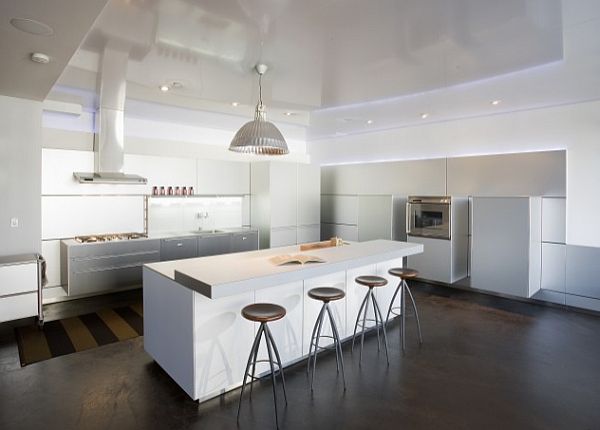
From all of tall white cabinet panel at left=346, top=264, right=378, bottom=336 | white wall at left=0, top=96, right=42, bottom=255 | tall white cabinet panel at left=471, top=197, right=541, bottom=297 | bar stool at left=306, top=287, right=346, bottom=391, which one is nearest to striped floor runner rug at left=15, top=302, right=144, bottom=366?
white wall at left=0, top=96, right=42, bottom=255

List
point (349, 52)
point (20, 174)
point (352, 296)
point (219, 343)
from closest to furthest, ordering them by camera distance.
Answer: point (219, 343) < point (349, 52) < point (352, 296) < point (20, 174)

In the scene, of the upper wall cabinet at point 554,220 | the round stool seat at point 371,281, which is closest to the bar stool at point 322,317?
the round stool seat at point 371,281

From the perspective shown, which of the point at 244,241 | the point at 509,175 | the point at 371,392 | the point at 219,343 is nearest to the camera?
the point at 219,343

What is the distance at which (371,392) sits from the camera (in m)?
2.72

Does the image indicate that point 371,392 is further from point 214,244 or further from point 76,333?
point 214,244

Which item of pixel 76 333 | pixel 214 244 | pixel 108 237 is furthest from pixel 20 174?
pixel 214 244

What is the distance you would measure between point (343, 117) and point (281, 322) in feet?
12.2

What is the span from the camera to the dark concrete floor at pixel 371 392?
237 cm

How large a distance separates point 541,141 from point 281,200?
415 cm

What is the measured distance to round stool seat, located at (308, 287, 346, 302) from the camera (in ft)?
9.39

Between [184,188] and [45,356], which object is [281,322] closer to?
[45,356]

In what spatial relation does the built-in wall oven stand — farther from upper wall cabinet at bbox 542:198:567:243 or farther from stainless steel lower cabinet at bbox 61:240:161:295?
stainless steel lower cabinet at bbox 61:240:161:295

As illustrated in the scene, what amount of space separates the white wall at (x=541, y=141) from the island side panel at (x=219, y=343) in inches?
176

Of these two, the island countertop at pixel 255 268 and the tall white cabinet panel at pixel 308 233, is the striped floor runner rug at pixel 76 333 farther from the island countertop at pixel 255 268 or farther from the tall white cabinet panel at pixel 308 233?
the tall white cabinet panel at pixel 308 233
